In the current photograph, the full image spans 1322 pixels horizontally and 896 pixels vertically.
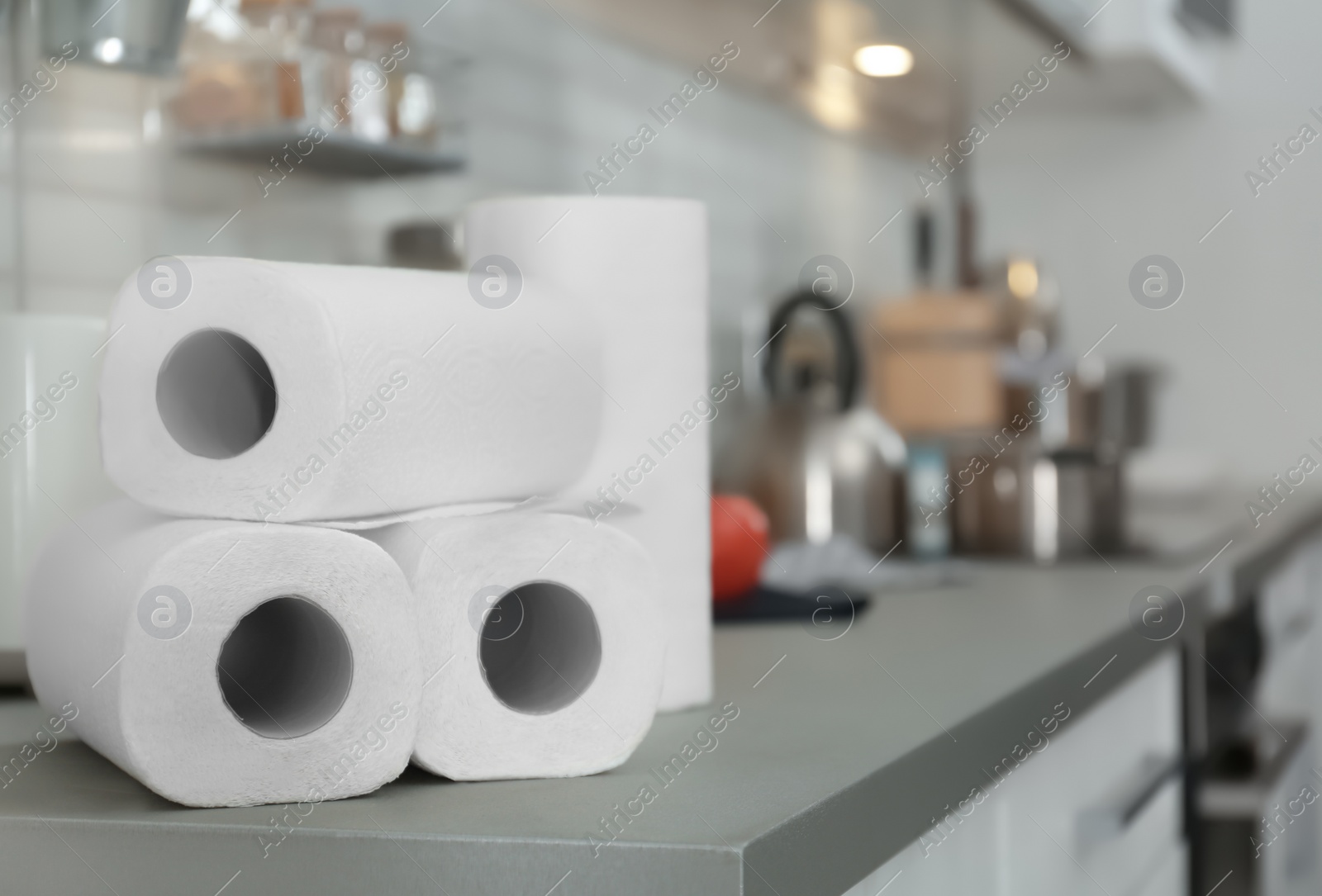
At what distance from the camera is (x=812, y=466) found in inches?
64.4

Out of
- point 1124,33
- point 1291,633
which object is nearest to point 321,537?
point 1124,33

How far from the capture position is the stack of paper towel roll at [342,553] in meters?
0.53

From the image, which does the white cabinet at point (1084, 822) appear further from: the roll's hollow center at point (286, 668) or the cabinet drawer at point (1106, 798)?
the roll's hollow center at point (286, 668)

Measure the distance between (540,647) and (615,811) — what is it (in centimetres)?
13

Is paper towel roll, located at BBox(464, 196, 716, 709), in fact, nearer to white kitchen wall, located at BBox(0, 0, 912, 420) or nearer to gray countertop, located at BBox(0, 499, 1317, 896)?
gray countertop, located at BBox(0, 499, 1317, 896)

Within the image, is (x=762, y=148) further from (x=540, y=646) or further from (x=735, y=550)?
(x=540, y=646)

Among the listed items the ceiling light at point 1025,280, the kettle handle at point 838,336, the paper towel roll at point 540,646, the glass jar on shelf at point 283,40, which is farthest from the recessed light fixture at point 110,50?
the ceiling light at point 1025,280

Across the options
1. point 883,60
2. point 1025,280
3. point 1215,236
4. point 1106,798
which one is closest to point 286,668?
point 1106,798

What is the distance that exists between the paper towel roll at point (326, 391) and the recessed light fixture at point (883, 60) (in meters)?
1.26

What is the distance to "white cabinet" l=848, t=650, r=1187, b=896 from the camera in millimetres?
751

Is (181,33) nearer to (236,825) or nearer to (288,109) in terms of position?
(288,109)

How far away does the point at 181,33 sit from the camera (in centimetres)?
95

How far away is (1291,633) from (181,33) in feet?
5.93

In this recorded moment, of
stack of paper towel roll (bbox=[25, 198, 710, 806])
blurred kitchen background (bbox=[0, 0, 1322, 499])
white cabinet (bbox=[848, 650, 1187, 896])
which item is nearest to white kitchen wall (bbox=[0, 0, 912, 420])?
blurred kitchen background (bbox=[0, 0, 1322, 499])
